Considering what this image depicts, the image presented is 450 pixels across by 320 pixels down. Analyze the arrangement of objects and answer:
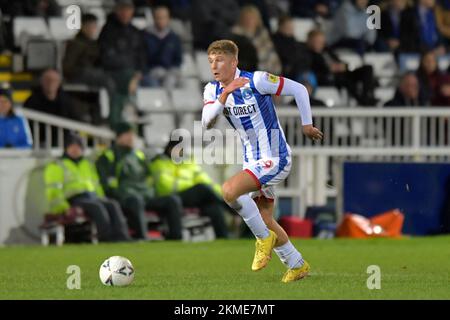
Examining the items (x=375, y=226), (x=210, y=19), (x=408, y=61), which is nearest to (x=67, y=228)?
(x=375, y=226)

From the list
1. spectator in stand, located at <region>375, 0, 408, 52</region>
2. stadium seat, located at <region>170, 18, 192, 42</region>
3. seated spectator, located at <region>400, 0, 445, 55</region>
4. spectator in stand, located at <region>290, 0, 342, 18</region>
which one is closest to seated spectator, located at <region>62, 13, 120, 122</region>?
stadium seat, located at <region>170, 18, 192, 42</region>

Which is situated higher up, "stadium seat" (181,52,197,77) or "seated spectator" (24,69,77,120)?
"stadium seat" (181,52,197,77)

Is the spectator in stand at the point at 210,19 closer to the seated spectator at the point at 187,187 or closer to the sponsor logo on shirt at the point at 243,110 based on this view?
the seated spectator at the point at 187,187

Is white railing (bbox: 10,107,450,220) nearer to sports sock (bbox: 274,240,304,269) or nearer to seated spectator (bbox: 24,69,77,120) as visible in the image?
seated spectator (bbox: 24,69,77,120)

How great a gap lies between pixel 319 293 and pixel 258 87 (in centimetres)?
186

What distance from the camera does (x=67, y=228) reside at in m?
17.1

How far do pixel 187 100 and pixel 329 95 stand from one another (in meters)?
2.34

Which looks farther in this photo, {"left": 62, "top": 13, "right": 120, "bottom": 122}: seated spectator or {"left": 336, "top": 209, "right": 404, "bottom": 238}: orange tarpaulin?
{"left": 62, "top": 13, "right": 120, "bottom": 122}: seated spectator

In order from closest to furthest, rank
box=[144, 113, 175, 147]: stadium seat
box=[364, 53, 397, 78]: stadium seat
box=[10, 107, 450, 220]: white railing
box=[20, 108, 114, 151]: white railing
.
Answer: box=[20, 108, 114, 151]: white railing
box=[10, 107, 450, 220]: white railing
box=[144, 113, 175, 147]: stadium seat
box=[364, 53, 397, 78]: stadium seat

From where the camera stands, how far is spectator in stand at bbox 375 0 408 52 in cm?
2255

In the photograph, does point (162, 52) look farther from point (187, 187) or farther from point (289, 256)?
point (289, 256)

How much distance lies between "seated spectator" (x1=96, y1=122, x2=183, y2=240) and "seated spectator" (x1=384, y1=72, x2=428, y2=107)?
4436 millimetres

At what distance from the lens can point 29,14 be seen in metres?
20.5
